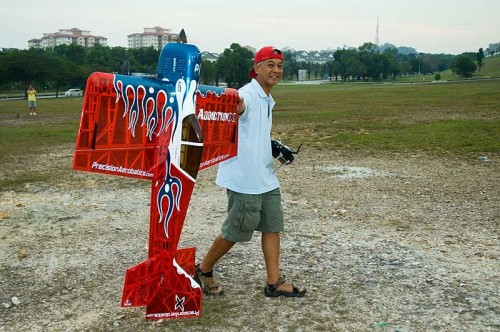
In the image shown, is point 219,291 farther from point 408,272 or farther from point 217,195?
point 217,195

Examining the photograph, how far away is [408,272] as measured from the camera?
5.18 metres

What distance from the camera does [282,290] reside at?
461 cm

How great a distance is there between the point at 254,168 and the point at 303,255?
1.70m

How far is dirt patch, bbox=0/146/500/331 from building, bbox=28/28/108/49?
566 feet

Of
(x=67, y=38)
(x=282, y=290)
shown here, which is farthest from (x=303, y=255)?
(x=67, y=38)

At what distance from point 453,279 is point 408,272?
0.40 m

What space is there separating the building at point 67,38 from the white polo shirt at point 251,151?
6935 inches

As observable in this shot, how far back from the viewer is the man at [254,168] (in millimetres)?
4348

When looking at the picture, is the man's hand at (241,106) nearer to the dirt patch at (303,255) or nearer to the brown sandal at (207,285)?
the brown sandal at (207,285)

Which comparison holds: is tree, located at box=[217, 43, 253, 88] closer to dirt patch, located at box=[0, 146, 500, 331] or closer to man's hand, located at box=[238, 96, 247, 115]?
dirt patch, located at box=[0, 146, 500, 331]

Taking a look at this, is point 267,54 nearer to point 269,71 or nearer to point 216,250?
point 269,71

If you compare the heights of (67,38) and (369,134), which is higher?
(67,38)

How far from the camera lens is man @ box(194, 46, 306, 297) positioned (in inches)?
171

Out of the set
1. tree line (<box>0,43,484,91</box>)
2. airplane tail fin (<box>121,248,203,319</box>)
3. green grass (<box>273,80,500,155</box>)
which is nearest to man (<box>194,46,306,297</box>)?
airplane tail fin (<box>121,248,203,319</box>)
